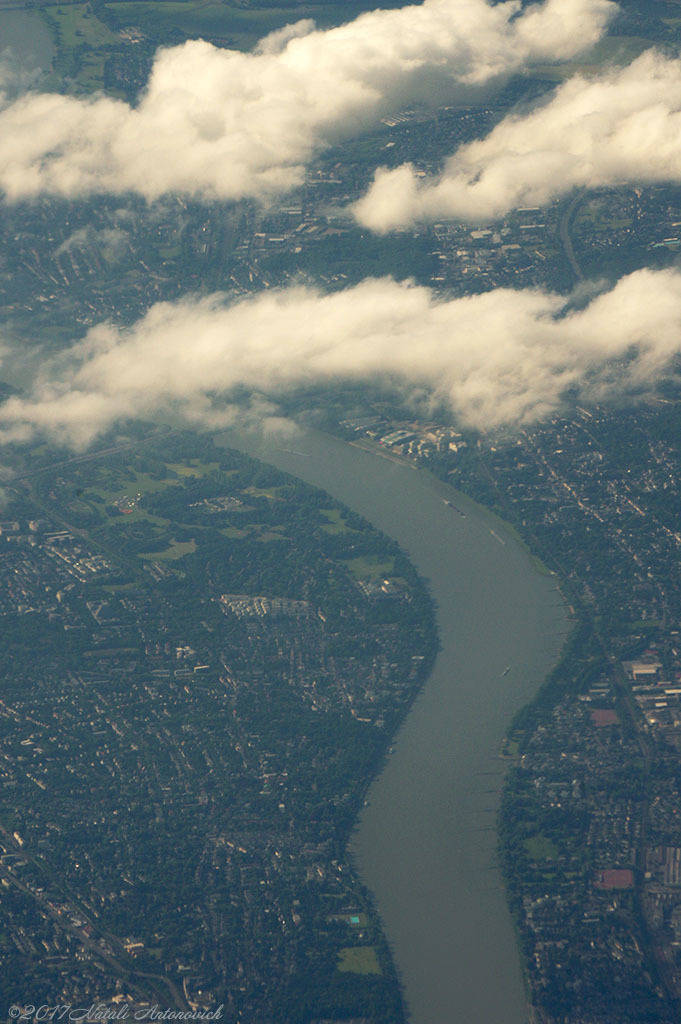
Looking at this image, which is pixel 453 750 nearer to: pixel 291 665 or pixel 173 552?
pixel 291 665

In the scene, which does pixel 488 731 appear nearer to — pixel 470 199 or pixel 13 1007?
pixel 13 1007

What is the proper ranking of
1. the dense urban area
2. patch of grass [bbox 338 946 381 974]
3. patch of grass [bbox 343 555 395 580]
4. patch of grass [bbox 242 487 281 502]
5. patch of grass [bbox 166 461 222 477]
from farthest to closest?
patch of grass [bbox 166 461 222 477] → patch of grass [bbox 242 487 281 502] → patch of grass [bbox 343 555 395 580] → the dense urban area → patch of grass [bbox 338 946 381 974]

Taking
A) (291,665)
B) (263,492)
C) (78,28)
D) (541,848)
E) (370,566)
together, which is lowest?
(541,848)

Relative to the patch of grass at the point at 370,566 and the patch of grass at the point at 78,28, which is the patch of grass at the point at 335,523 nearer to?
the patch of grass at the point at 370,566

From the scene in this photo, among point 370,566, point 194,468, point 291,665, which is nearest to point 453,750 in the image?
point 291,665

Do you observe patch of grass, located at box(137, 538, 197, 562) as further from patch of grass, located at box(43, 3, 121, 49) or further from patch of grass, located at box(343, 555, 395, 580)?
patch of grass, located at box(43, 3, 121, 49)

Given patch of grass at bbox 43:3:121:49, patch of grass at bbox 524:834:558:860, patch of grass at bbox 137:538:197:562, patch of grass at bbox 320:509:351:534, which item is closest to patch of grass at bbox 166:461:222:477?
patch of grass at bbox 320:509:351:534

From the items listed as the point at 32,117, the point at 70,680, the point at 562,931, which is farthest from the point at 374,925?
the point at 32,117
